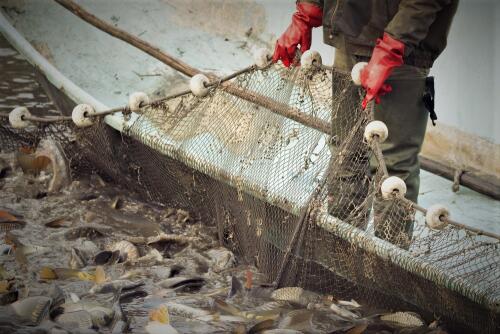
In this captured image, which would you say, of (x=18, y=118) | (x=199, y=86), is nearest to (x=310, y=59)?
(x=199, y=86)

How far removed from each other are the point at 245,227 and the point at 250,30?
3581mm

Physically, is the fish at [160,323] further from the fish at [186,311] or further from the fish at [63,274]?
the fish at [63,274]

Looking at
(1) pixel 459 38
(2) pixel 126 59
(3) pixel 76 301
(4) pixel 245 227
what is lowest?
(3) pixel 76 301

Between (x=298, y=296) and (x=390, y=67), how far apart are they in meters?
1.24

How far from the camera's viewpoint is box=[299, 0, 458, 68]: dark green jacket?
383 centimetres

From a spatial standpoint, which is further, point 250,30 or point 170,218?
point 250,30

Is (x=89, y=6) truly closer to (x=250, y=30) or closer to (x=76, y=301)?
(x=250, y=30)

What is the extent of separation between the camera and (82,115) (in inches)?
198

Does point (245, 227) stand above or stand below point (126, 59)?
below

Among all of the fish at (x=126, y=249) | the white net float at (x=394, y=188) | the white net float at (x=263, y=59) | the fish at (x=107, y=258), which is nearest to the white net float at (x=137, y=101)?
the white net float at (x=263, y=59)

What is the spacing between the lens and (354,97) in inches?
169

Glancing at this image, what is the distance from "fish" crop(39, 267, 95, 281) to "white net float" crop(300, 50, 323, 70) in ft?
5.41

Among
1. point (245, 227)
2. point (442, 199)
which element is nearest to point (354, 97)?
point (245, 227)

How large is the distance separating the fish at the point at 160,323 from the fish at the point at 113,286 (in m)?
0.29
